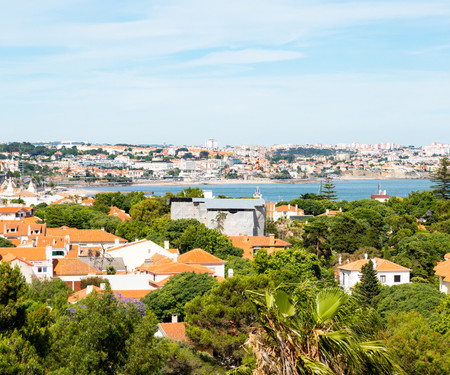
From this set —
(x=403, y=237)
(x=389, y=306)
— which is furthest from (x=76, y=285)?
(x=403, y=237)

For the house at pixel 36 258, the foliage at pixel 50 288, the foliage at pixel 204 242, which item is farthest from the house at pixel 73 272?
the foliage at pixel 204 242

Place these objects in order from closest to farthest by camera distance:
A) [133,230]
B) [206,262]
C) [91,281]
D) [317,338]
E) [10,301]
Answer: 1. [317,338]
2. [10,301]
3. [91,281]
4. [206,262]
5. [133,230]

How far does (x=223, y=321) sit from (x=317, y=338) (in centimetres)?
953

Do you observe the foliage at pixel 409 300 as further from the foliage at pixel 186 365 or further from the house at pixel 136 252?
the house at pixel 136 252

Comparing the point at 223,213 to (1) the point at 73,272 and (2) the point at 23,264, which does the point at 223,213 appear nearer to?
(1) the point at 73,272

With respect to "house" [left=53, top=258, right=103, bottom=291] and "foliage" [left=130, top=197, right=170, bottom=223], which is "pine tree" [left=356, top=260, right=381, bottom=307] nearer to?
"house" [left=53, top=258, right=103, bottom=291]

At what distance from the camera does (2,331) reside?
745 centimetres

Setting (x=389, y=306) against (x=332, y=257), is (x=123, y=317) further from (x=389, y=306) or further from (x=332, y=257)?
(x=332, y=257)

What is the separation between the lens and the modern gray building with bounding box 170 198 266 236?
36.7 m

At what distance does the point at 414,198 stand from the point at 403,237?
1931 centimetres

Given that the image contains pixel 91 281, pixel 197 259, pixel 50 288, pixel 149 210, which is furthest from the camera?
pixel 149 210

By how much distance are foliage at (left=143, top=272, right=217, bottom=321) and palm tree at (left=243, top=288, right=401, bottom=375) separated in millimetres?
12895

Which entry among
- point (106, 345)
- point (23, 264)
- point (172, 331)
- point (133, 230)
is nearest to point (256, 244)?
point (133, 230)

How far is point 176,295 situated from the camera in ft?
58.2
